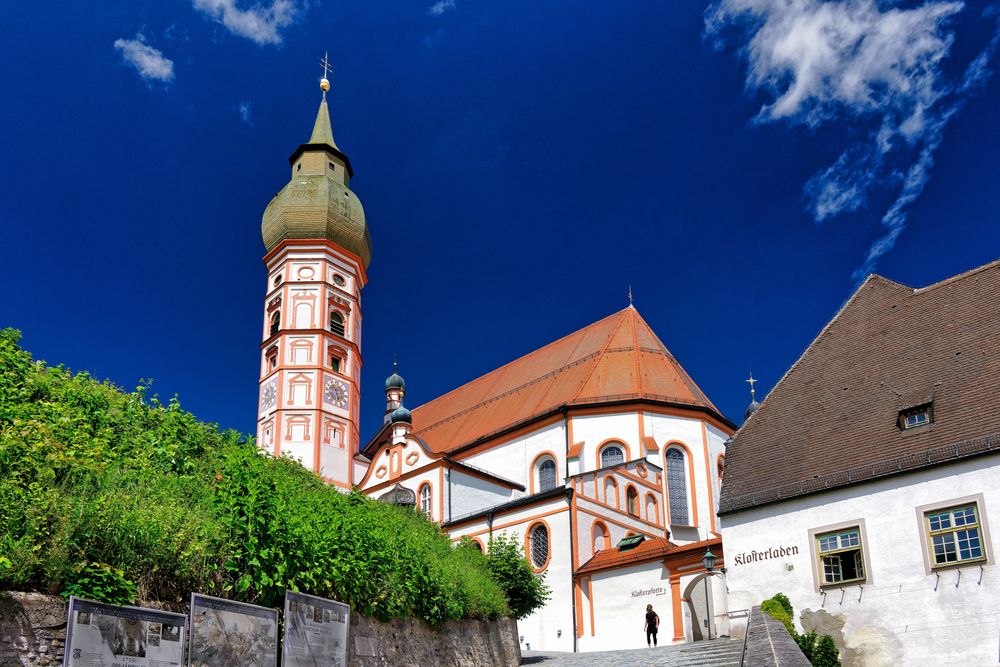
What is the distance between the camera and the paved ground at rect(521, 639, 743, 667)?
15.9 metres

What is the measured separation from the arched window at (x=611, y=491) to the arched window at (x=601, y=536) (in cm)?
153

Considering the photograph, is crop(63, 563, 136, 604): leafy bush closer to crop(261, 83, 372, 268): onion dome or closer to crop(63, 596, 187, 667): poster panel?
crop(63, 596, 187, 667): poster panel

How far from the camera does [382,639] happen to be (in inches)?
537

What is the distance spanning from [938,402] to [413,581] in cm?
1078

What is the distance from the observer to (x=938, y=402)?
1842 centimetres

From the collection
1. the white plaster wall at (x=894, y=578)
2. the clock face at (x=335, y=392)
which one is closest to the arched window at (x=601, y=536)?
the white plaster wall at (x=894, y=578)

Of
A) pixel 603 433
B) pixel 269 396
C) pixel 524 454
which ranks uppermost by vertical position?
pixel 269 396

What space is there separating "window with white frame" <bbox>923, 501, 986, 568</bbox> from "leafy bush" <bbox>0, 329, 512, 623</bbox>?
27.1 feet

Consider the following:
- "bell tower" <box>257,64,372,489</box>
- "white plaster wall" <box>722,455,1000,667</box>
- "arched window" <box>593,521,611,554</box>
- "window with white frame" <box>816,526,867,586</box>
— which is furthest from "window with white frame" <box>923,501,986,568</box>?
"bell tower" <box>257,64,372,489</box>

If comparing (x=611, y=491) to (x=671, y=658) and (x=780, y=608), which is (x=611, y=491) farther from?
(x=671, y=658)

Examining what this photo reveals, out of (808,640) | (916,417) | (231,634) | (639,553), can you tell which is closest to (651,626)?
(639,553)

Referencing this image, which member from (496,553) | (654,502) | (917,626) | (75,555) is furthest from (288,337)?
(75,555)

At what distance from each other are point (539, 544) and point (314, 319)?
15.7 metres

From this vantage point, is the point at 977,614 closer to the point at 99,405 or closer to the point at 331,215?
the point at 99,405
